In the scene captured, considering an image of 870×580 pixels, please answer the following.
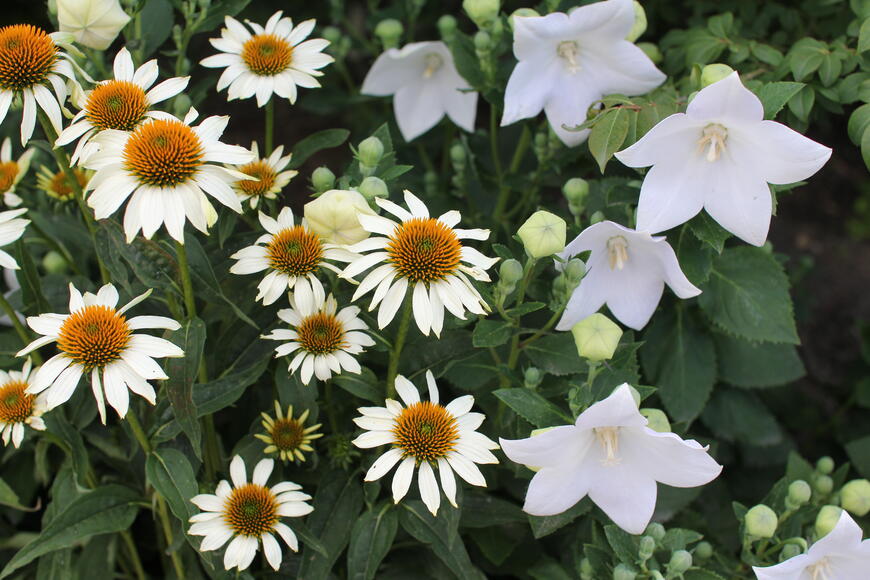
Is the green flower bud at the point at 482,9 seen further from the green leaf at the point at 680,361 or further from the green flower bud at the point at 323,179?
the green leaf at the point at 680,361

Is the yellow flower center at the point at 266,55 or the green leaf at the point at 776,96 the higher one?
the yellow flower center at the point at 266,55

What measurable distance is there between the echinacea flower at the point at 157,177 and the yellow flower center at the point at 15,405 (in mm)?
374

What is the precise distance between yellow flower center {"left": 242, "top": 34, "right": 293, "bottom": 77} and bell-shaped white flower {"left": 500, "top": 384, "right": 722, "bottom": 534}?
74 cm

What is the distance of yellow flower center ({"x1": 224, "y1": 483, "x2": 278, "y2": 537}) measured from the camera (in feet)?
4.19

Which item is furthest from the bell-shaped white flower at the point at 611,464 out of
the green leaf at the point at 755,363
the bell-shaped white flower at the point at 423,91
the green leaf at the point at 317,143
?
the bell-shaped white flower at the point at 423,91

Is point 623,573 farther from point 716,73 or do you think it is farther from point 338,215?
point 716,73

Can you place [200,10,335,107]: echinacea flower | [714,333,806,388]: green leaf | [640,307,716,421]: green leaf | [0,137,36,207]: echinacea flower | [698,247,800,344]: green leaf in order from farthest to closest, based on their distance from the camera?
[714,333,806,388]: green leaf < [640,307,716,421]: green leaf < [698,247,800,344]: green leaf < [0,137,36,207]: echinacea flower < [200,10,335,107]: echinacea flower

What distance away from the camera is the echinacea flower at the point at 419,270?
119 cm

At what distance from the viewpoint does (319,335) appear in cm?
130

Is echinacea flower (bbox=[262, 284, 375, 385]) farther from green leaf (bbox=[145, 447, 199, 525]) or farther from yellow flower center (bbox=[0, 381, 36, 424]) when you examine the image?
yellow flower center (bbox=[0, 381, 36, 424])

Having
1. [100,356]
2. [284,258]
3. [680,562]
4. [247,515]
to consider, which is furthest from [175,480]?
[680,562]

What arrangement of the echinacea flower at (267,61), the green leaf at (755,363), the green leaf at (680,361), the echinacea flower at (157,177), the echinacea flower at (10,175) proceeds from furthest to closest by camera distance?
the green leaf at (755,363) < the green leaf at (680,361) < the echinacea flower at (10,175) < the echinacea flower at (267,61) < the echinacea flower at (157,177)

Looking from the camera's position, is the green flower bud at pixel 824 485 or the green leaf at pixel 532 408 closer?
the green leaf at pixel 532 408

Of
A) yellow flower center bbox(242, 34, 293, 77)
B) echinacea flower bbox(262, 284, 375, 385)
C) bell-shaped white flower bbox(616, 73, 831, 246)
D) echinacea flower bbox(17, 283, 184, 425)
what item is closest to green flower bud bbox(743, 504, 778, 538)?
bell-shaped white flower bbox(616, 73, 831, 246)
